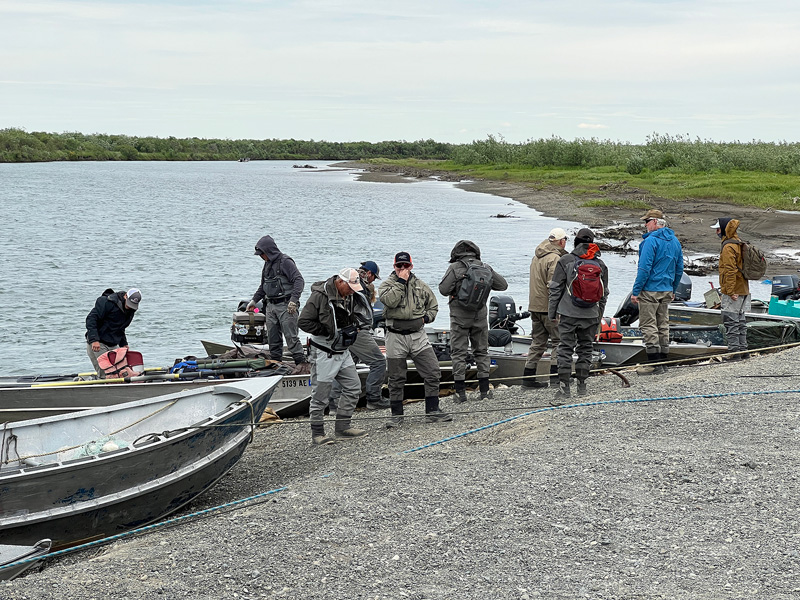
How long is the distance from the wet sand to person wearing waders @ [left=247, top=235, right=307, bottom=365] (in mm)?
17135

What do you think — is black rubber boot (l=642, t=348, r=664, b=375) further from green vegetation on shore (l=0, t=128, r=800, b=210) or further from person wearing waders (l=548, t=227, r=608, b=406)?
green vegetation on shore (l=0, t=128, r=800, b=210)

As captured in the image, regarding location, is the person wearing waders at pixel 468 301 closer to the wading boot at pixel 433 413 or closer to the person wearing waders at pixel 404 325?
the person wearing waders at pixel 404 325

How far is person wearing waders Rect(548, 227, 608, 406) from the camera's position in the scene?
32.0ft

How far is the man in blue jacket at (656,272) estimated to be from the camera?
11.1 m

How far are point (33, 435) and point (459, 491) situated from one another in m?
4.40

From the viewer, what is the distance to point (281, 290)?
12.0m

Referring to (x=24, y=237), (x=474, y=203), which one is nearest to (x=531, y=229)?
(x=474, y=203)

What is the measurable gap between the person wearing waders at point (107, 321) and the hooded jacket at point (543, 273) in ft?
16.7

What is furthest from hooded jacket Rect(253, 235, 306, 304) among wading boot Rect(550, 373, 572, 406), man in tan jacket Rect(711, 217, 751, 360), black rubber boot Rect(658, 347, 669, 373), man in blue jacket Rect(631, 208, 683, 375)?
man in tan jacket Rect(711, 217, 751, 360)

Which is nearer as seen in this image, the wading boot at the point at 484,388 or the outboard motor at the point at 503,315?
the wading boot at the point at 484,388

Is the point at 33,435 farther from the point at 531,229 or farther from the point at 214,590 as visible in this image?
the point at 531,229

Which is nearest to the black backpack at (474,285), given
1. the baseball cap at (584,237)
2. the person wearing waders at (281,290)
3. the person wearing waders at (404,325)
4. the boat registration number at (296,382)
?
the person wearing waders at (404,325)

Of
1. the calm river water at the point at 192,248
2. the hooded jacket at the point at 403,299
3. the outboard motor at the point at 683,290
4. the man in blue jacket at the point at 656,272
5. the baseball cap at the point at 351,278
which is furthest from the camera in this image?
the calm river water at the point at 192,248

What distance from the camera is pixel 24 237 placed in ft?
150
